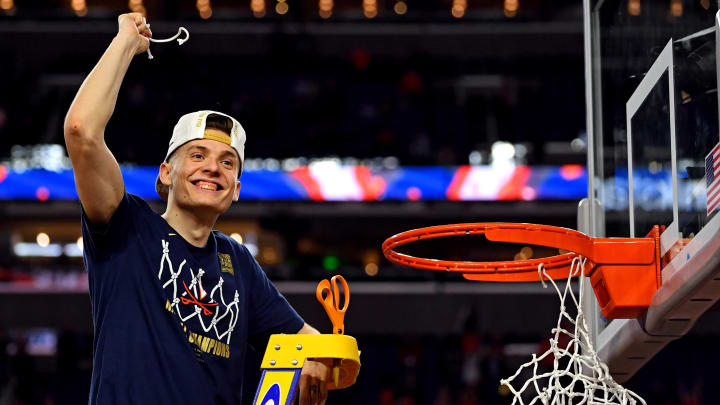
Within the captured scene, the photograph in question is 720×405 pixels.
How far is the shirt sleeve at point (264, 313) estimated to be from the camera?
2871 millimetres

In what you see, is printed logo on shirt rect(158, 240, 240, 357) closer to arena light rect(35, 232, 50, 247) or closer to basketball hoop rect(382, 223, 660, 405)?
basketball hoop rect(382, 223, 660, 405)

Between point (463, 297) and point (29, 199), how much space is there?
5.18 metres

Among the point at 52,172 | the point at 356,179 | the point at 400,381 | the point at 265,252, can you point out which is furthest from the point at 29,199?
the point at 400,381

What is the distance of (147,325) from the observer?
2506 mm

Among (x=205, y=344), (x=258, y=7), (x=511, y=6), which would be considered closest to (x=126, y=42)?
(x=205, y=344)

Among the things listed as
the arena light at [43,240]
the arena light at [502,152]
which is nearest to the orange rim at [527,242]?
the arena light at [502,152]

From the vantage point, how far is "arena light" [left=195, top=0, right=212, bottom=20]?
1478cm

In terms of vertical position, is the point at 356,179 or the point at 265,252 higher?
the point at 356,179

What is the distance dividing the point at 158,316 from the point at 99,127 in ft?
1.58

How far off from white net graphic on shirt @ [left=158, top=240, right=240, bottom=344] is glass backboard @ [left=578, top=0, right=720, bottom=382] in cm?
118

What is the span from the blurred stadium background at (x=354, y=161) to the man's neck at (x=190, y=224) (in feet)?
26.6

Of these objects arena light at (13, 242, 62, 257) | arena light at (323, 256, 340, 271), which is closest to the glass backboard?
arena light at (323, 256, 340, 271)

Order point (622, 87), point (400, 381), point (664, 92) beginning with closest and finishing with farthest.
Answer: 1. point (664, 92)
2. point (622, 87)
3. point (400, 381)

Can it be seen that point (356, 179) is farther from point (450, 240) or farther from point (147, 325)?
point (147, 325)
